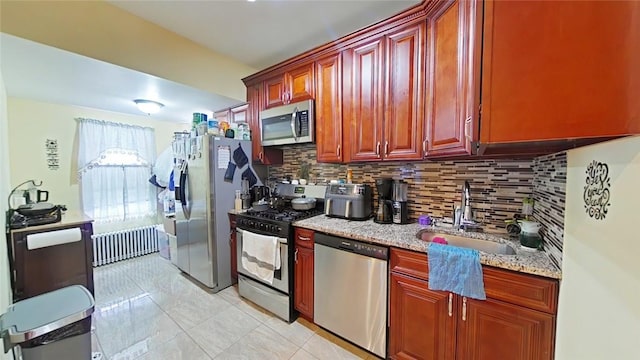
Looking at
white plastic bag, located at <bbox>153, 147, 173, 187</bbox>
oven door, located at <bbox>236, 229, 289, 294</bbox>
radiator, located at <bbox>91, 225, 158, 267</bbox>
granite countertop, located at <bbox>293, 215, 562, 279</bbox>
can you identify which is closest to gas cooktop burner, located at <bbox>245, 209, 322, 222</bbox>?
granite countertop, located at <bbox>293, 215, 562, 279</bbox>

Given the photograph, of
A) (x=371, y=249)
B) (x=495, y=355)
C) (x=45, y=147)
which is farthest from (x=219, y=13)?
(x=45, y=147)

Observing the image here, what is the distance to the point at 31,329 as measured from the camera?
48.7 inches

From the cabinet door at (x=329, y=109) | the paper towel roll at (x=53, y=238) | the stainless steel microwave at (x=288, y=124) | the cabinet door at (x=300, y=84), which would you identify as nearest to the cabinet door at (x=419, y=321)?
the cabinet door at (x=329, y=109)

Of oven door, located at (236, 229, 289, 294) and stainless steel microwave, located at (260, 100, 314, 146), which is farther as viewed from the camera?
stainless steel microwave, located at (260, 100, 314, 146)

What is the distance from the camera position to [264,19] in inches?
77.7

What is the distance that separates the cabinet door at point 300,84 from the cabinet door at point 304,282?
153 cm

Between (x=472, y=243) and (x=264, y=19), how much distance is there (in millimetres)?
2435

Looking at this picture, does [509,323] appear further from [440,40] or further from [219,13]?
[219,13]

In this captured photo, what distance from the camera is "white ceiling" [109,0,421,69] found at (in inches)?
70.9

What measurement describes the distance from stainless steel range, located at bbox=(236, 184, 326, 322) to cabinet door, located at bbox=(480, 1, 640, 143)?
170 cm

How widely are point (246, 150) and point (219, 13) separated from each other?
140 cm

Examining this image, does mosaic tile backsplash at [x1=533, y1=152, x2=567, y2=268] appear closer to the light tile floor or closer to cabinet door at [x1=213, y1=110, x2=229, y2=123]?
the light tile floor

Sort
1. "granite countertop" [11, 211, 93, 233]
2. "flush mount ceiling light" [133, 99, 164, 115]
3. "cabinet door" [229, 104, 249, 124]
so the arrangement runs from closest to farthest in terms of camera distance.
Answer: "granite countertop" [11, 211, 93, 233] < "flush mount ceiling light" [133, 99, 164, 115] < "cabinet door" [229, 104, 249, 124]

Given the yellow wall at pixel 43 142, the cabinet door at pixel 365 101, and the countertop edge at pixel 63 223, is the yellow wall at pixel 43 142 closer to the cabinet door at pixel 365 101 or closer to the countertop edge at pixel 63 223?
the countertop edge at pixel 63 223
